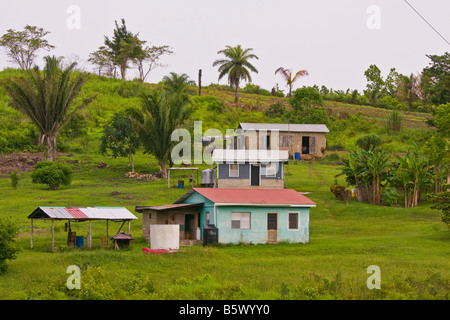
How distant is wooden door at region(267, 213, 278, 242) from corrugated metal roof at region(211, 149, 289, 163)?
32.7 feet

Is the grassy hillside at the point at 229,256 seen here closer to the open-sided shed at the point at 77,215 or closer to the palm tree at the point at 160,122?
the open-sided shed at the point at 77,215

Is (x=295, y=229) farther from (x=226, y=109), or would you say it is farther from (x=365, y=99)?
(x=365, y=99)

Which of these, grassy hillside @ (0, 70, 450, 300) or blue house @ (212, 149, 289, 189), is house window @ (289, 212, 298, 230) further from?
blue house @ (212, 149, 289, 189)

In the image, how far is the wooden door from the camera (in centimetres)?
3444

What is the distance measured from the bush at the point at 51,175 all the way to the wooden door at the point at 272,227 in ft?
64.2

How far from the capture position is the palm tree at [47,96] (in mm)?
54719

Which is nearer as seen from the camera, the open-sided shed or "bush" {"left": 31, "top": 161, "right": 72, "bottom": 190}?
the open-sided shed

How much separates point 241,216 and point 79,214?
27.1ft

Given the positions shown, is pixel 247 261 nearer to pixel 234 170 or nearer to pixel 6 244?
pixel 6 244

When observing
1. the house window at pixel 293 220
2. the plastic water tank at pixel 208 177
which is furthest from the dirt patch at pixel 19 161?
the house window at pixel 293 220

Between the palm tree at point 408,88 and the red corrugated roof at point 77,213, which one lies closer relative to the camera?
the red corrugated roof at point 77,213

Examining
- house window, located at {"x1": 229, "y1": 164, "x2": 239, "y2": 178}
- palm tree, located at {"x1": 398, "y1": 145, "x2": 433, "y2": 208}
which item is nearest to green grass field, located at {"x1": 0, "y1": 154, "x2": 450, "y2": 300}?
palm tree, located at {"x1": 398, "y1": 145, "x2": 433, "y2": 208}

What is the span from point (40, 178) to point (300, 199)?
69.5ft
